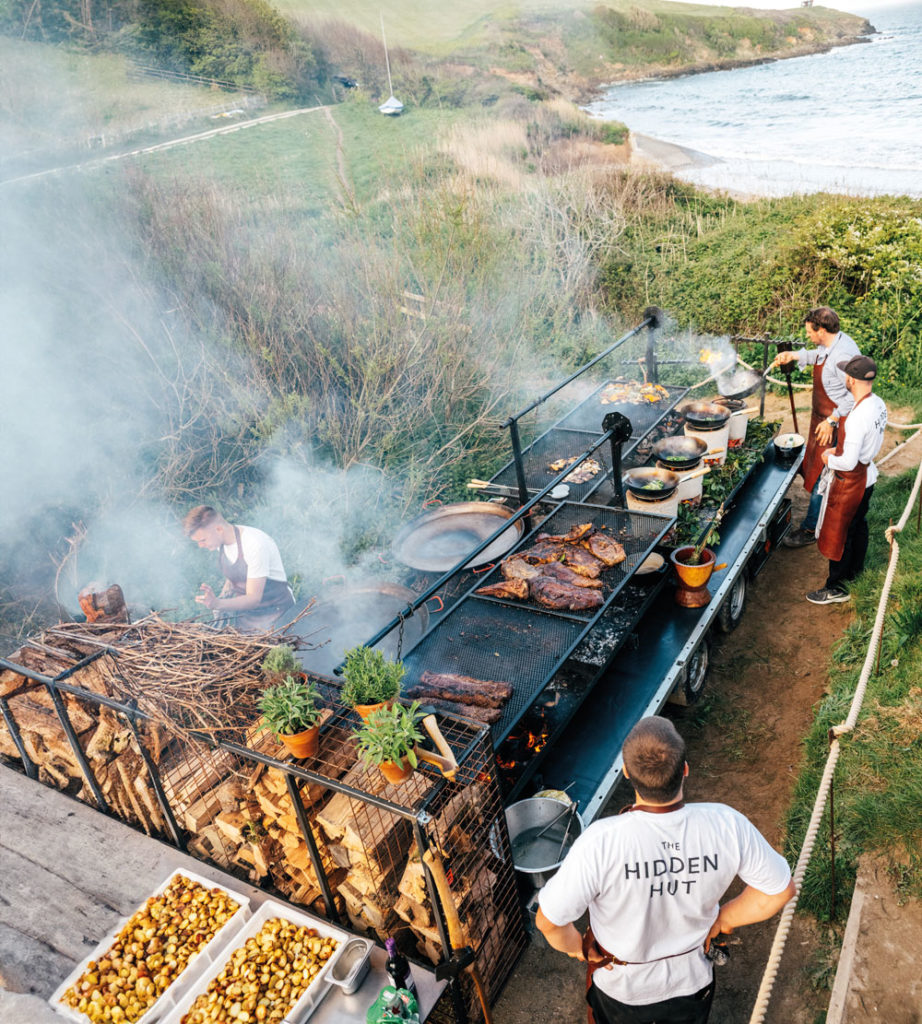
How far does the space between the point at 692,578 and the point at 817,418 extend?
2.91 meters

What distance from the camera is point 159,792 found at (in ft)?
13.2

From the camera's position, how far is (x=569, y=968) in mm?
3943

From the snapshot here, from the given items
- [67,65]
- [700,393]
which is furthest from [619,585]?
[67,65]

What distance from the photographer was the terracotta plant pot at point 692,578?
18.9ft

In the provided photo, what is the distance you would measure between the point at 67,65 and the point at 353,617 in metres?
11.5

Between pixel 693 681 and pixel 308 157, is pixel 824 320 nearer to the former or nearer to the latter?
pixel 693 681

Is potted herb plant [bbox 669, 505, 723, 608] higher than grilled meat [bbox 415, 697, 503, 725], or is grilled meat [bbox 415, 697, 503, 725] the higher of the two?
grilled meat [bbox 415, 697, 503, 725]

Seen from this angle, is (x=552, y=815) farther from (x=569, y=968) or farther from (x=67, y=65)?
(x=67, y=65)

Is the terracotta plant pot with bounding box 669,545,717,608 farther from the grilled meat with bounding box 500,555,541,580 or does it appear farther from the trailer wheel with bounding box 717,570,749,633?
the grilled meat with bounding box 500,555,541,580

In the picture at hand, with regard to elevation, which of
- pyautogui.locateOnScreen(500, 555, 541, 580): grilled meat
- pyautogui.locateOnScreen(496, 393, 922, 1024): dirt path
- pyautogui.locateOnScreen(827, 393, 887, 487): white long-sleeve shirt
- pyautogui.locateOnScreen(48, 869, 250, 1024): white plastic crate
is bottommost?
pyautogui.locateOnScreen(496, 393, 922, 1024): dirt path

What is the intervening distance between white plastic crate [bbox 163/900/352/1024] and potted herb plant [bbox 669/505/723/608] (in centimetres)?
379

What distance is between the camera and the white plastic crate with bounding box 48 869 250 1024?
3.28m

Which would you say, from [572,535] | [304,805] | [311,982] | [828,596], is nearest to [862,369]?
[828,596]

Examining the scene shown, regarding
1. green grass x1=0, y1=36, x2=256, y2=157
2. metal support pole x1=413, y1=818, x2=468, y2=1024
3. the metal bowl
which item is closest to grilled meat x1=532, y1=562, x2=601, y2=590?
metal support pole x1=413, y1=818, x2=468, y2=1024
